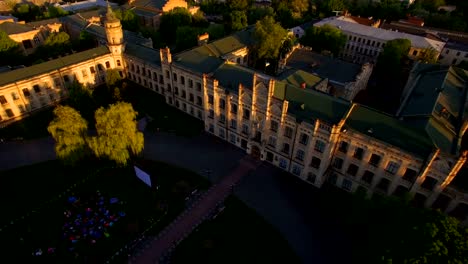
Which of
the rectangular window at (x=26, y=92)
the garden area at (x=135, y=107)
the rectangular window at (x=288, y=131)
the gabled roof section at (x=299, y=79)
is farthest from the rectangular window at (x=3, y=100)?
the rectangular window at (x=288, y=131)

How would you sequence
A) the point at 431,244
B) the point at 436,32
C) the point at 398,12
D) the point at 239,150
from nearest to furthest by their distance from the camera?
the point at 431,244
the point at 239,150
the point at 436,32
the point at 398,12

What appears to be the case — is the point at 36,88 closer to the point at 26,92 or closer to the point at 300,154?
the point at 26,92

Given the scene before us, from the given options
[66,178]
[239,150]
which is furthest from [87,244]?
[239,150]

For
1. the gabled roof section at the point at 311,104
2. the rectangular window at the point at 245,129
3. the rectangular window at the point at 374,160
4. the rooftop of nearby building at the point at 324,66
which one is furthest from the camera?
the rooftop of nearby building at the point at 324,66

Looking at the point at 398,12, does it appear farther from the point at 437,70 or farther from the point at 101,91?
the point at 101,91

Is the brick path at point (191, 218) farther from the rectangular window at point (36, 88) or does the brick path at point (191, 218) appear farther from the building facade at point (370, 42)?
the building facade at point (370, 42)
